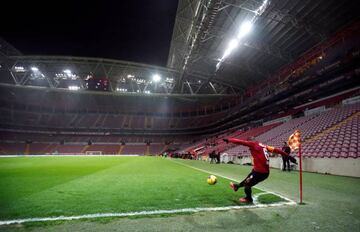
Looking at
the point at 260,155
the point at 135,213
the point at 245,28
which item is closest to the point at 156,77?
the point at 245,28

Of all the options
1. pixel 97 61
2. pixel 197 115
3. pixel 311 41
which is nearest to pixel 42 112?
pixel 97 61

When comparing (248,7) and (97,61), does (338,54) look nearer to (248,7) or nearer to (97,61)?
(248,7)

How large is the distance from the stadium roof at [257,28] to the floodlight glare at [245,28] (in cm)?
48

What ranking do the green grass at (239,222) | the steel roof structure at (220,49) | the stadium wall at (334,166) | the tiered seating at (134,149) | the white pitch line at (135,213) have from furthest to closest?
the tiered seating at (134,149), the steel roof structure at (220,49), the stadium wall at (334,166), the white pitch line at (135,213), the green grass at (239,222)

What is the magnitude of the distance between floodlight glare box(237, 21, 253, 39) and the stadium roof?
48cm

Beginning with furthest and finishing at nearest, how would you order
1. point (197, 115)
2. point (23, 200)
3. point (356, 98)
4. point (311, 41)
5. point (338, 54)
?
point (197, 115) → point (311, 41) → point (338, 54) → point (356, 98) → point (23, 200)

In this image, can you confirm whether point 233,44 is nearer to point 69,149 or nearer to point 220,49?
point 220,49

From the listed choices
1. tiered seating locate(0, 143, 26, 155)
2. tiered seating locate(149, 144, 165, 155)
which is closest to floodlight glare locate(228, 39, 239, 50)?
tiered seating locate(149, 144, 165, 155)

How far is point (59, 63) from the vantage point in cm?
3441

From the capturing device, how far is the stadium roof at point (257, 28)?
57.8ft

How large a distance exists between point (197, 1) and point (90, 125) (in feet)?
157

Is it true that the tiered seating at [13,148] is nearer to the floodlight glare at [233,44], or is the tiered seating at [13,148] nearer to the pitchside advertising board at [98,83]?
the pitchside advertising board at [98,83]

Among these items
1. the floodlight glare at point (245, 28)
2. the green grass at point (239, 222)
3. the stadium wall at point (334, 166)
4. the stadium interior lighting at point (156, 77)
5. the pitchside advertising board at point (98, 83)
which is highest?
the stadium interior lighting at point (156, 77)

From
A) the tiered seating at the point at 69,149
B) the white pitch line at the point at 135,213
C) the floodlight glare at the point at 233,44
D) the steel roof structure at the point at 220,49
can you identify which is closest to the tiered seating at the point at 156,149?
the tiered seating at the point at 69,149
